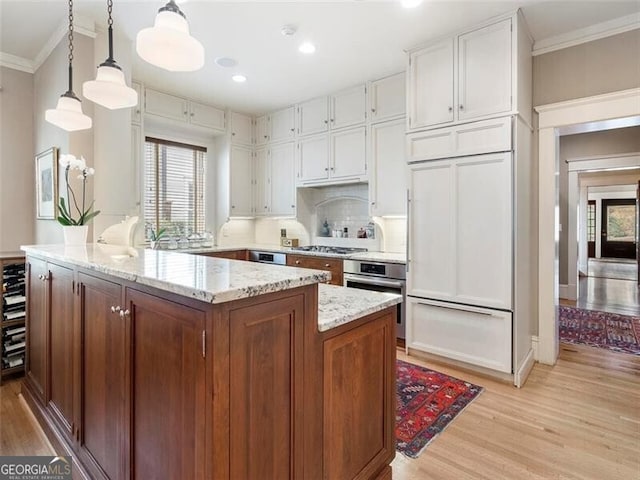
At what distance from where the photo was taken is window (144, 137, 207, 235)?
183 inches

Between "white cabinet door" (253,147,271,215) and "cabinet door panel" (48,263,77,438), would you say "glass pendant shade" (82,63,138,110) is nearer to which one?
"cabinet door panel" (48,263,77,438)

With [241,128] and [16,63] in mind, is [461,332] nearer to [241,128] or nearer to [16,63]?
[241,128]

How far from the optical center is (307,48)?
3.27 metres

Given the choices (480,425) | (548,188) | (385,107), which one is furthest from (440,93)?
(480,425)

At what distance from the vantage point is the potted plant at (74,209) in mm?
2424

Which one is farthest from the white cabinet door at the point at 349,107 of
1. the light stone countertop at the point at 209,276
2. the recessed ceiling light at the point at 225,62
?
the light stone countertop at the point at 209,276


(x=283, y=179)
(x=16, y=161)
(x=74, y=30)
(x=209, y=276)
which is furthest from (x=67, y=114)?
(x=283, y=179)

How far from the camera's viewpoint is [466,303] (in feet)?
9.70

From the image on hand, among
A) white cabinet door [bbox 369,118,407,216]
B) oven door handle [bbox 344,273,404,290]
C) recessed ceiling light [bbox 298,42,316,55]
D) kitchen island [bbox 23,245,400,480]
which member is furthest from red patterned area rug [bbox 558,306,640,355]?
recessed ceiling light [bbox 298,42,316,55]

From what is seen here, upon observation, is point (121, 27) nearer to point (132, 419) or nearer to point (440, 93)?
point (440, 93)

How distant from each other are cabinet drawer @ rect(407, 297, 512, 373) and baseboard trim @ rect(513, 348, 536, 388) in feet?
0.25

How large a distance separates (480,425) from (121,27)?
4065 mm

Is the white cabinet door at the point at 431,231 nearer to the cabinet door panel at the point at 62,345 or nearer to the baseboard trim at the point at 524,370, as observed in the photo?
the baseboard trim at the point at 524,370

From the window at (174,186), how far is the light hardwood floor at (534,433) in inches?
97.4
